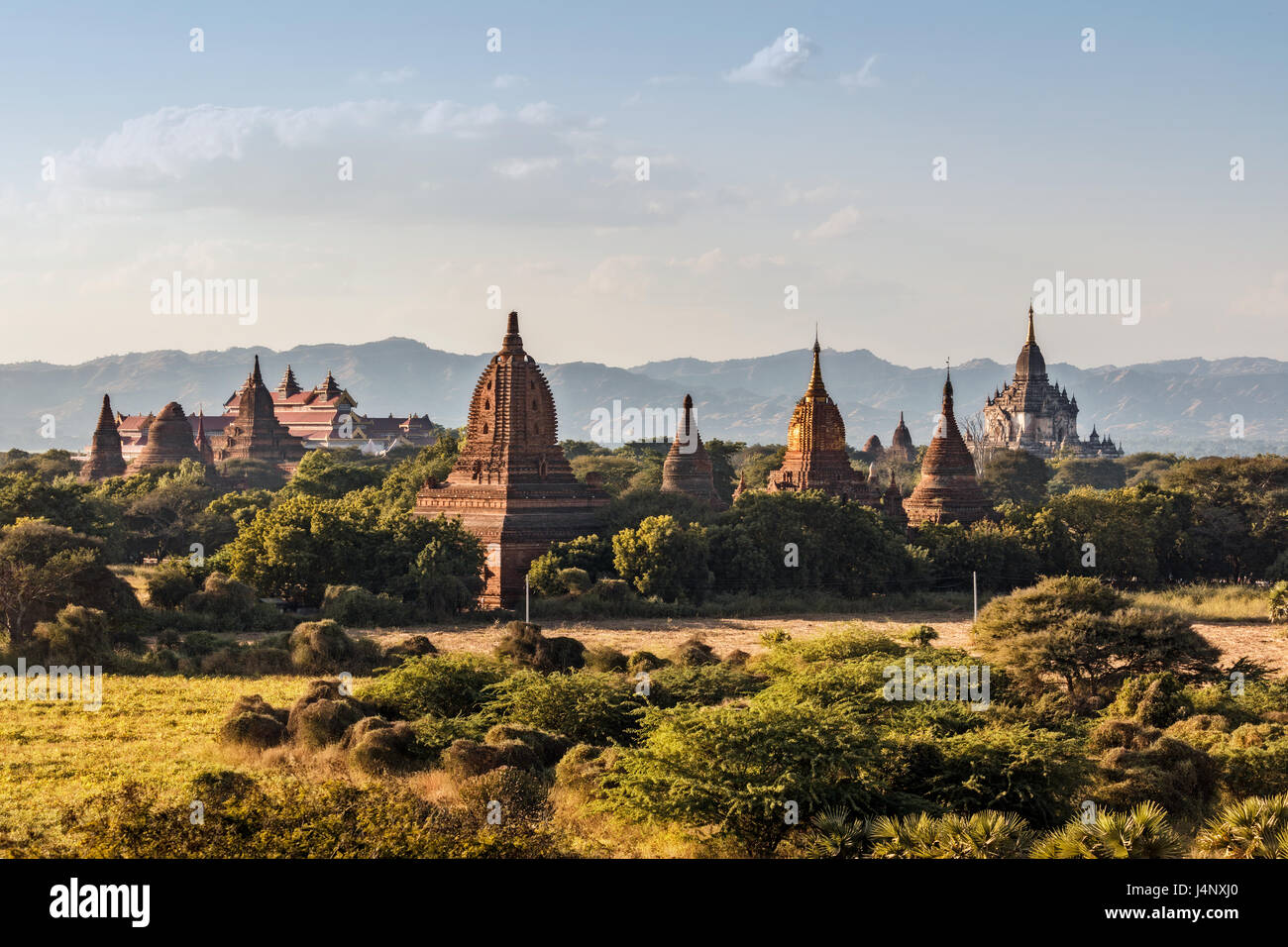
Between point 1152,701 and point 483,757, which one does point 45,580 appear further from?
point 1152,701

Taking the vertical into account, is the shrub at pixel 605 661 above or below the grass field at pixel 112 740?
above

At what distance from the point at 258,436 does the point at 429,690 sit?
279 ft

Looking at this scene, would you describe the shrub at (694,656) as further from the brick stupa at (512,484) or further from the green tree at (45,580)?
the green tree at (45,580)

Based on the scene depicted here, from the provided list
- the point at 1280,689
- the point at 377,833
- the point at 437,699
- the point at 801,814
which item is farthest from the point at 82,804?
the point at 1280,689

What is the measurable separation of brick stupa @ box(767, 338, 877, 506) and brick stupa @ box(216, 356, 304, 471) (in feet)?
171

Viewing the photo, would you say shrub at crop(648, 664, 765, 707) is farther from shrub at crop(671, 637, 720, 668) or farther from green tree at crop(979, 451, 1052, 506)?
green tree at crop(979, 451, 1052, 506)

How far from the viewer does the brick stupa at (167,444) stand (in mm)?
98250

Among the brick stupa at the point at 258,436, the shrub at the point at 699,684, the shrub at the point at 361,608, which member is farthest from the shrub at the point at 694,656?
the brick stupa at the point at 258,436

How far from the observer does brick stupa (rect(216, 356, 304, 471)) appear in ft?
352

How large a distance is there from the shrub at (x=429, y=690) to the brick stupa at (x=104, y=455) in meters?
70.8

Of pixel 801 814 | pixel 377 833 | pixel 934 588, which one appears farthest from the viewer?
pixel 934 588
